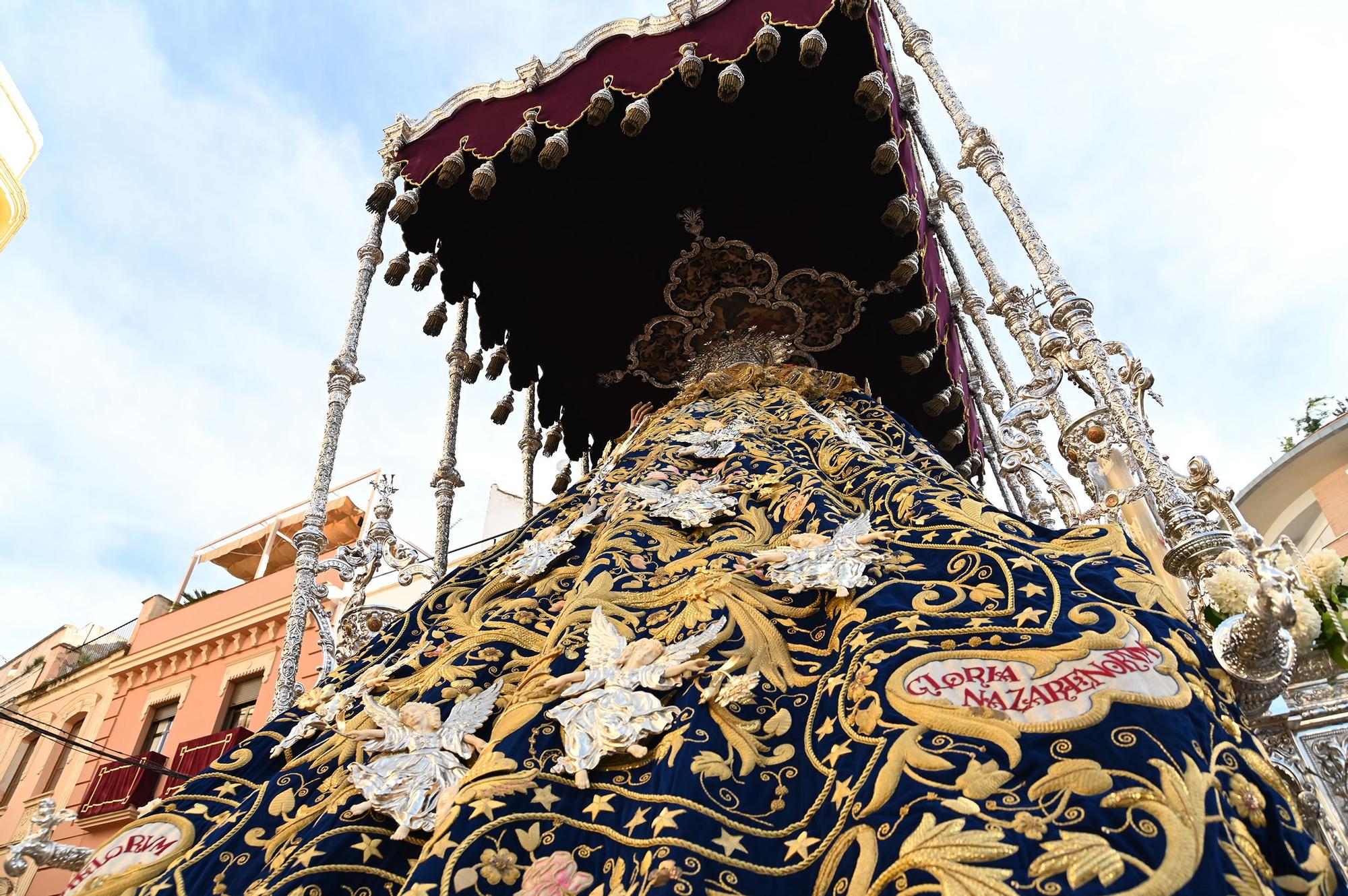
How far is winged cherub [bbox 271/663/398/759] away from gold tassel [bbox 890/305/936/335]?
12.2 ft

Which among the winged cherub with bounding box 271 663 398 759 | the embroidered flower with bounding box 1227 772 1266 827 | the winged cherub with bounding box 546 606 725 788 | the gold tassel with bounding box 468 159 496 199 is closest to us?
the embroidered flower with bounding box 1227 772 1266 827

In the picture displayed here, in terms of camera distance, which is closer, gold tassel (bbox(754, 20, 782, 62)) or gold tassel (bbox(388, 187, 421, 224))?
gold tassel (bbox(754, 20, 782, 62))

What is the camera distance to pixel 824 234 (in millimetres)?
5000

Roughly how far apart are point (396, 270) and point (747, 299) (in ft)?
7.05

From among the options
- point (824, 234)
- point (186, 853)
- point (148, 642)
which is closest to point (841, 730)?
point (186, 853)

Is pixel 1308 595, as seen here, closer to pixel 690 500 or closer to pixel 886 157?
pixel 690 500

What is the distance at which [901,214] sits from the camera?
4570 millimetres

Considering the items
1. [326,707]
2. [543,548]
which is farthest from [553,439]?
[326,707]

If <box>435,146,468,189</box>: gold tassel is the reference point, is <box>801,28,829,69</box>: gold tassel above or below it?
below

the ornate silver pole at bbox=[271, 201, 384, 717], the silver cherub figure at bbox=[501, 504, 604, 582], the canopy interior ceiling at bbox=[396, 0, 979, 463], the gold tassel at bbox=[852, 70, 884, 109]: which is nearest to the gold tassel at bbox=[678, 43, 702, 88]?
the canopy interior ceiling at bbox=[396, 0, 979, 463]

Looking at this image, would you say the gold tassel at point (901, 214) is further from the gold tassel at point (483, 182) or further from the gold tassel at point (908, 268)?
the gold tassel at point (483, 182)

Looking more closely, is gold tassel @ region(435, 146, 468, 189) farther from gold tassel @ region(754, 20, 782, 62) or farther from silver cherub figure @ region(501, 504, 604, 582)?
silver cherub figure @ region(501, 504, 604, 582)

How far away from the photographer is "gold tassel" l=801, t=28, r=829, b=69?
3947mm

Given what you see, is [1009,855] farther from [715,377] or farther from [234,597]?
[234,597]
